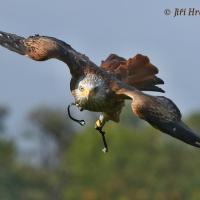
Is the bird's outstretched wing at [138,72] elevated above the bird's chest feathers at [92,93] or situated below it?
above

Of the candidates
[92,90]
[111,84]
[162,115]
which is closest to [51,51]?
[92,90]

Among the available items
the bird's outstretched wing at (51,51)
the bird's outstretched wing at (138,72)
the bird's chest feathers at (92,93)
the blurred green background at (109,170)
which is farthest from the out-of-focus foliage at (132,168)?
the bird's chest feathers at (92,93)

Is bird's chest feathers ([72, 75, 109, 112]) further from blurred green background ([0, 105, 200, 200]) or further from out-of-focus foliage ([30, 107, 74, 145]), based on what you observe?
out-of-focus foliage ([30, 107, 74, 145])

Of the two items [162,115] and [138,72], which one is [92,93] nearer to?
[138,72]

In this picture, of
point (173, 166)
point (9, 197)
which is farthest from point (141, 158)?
point (9, 197)

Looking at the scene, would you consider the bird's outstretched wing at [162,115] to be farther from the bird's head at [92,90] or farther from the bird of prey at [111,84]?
the bird's head at [92,90]

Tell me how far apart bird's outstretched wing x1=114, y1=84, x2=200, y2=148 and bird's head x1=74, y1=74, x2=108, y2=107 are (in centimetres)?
72

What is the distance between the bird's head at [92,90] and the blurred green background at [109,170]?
3426cm

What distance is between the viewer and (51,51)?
58.7ft

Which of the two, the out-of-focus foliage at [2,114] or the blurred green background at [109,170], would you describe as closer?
the blurred green background at [109,170]

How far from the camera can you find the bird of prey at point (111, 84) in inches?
663

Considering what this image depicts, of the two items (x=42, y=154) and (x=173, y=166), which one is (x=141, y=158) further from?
(x=42, y=154)

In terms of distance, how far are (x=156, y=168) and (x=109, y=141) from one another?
2581 mm

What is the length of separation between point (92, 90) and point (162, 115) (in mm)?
1116
